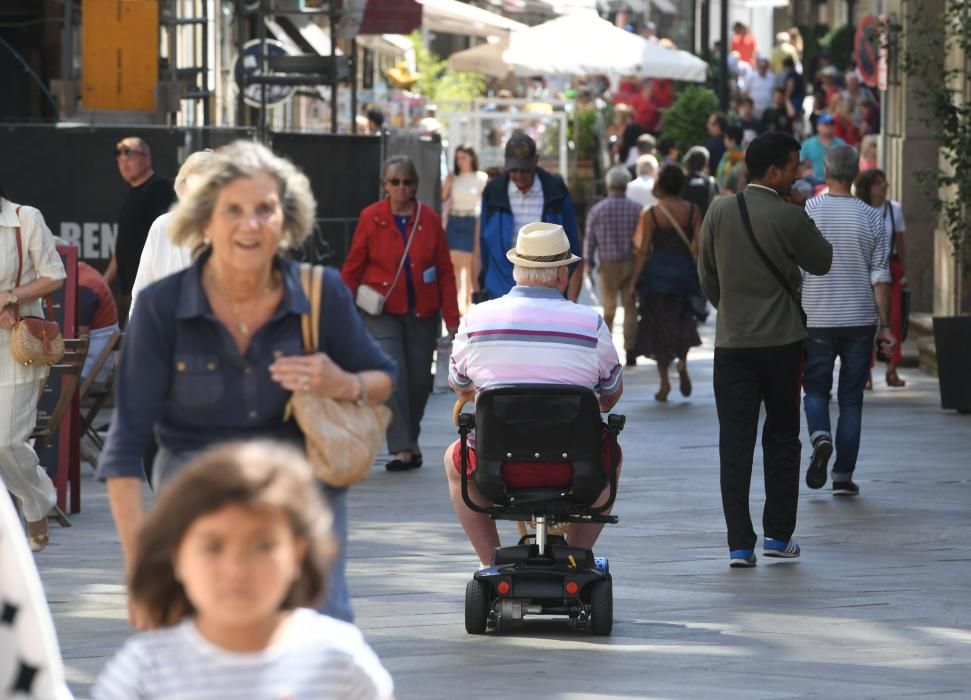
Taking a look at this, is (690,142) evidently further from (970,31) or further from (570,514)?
(570,514)

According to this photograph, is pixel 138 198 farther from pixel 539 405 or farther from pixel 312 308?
pixel 312 308

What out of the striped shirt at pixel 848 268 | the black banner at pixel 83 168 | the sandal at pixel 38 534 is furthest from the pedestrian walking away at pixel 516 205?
the sandal at pixel 38 534

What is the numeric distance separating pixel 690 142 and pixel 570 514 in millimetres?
25063

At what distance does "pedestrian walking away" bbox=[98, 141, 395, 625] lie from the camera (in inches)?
179

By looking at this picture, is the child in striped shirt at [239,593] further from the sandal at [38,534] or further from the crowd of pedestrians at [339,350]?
the sandal at [38,534]

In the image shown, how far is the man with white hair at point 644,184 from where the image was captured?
72.3 ft

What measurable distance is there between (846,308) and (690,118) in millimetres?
21539

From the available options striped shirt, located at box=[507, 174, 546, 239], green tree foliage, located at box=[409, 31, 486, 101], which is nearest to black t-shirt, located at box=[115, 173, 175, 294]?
striped shirt, located at box=[507, 174, 546, 239]

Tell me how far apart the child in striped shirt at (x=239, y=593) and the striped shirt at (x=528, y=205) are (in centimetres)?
937

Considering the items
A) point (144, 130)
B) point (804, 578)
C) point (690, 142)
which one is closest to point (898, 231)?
point (144, 130)

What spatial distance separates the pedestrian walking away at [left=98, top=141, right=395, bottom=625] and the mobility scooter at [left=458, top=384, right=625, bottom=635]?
274 cm

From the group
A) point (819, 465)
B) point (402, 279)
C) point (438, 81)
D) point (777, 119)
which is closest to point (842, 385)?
point (819, 465)

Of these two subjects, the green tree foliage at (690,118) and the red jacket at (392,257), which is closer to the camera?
the red jacket at (392,257)

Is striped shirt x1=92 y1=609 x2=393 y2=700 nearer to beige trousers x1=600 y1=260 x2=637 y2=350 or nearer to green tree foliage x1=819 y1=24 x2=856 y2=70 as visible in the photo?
beige trousers x1=600 y1=260 x2=637 y2=350
